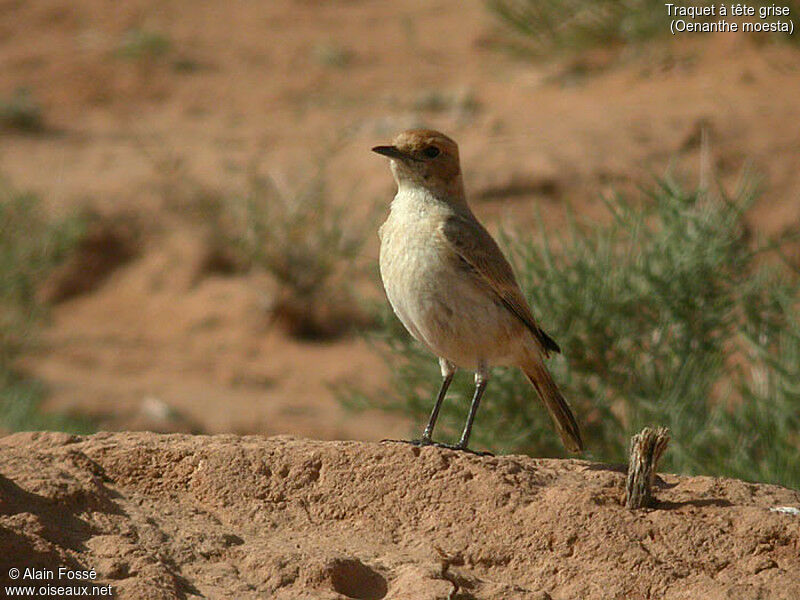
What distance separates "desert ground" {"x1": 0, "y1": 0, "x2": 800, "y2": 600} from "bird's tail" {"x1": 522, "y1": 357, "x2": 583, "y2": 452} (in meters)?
0.96

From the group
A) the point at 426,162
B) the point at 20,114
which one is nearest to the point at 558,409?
the point at 426,162

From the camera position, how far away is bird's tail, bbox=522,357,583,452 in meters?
5.84

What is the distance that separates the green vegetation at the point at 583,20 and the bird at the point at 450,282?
35.4 ft

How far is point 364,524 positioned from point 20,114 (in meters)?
13.5

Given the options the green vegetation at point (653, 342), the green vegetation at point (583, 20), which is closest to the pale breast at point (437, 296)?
the green vegetation at point (653, 342)

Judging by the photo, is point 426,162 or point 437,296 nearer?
point 437,296

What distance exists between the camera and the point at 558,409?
19.2 ft

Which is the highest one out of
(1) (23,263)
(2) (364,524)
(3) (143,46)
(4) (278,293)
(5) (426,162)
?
(3) (143,46)

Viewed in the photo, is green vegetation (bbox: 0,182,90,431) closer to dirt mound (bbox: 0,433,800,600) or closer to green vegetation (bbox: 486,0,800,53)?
green vegetation (bbox: 486,0,800,53)

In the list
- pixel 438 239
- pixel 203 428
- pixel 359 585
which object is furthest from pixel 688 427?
pixel 203 428

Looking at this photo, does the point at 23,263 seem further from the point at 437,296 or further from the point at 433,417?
the point at 437,296

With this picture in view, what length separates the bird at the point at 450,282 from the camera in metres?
5.46

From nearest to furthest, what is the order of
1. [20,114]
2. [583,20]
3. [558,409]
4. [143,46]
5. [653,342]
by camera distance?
1. [558,409]
2. [653,342]
3. [583,20]
4. [20,114]
5. [143,46]

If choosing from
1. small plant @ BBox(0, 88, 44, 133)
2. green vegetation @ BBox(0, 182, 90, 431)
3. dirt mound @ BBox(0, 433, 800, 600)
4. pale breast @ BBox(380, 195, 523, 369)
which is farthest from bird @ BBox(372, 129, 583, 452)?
small plant @ BBox(0, 88, 44, 133)
